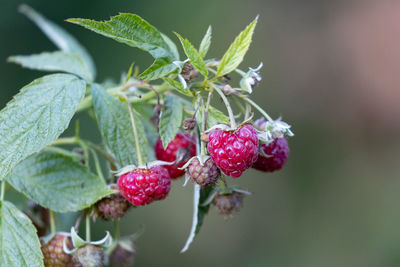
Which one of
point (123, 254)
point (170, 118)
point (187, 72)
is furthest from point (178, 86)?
point (123, 254)

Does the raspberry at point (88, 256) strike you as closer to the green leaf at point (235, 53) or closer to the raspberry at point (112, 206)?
the raspberry at point (112, 206)

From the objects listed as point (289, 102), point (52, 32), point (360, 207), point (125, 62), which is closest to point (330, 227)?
point (360, 207)

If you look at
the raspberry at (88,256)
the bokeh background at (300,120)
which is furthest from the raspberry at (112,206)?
the bokeh background at (300,120)

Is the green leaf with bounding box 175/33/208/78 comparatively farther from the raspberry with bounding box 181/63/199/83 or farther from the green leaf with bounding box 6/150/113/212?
the green leaf with bounding box 6/150/113/212

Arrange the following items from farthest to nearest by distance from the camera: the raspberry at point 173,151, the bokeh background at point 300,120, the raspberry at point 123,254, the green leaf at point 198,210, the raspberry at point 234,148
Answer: the bokeh background at point 300,120 < the raspberry at point 123,254 < the raspberry at point 173,151 < the green leaf at point 198,210 < the raspberry at point 234,148

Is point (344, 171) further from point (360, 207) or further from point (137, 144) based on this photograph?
point (137, 144)

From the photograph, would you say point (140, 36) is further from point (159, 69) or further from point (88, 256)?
point (88, 256)
